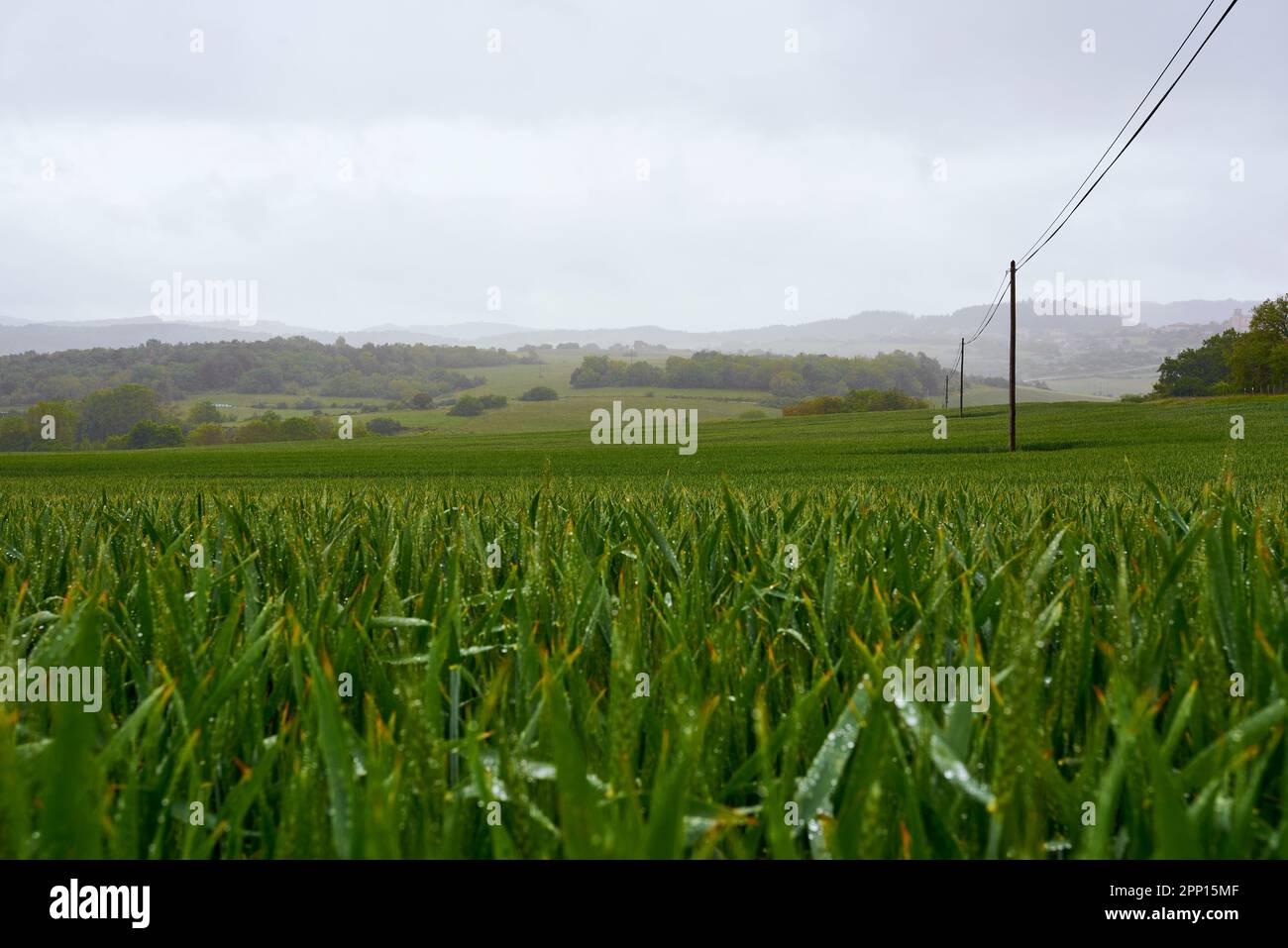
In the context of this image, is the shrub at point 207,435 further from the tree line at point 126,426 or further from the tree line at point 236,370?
the tree line at point 236,370

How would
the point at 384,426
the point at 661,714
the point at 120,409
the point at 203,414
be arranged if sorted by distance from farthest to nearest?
1. the point at 203,414
2. the point at 120,409
3. the point at 384,426
4. the point at 661,714

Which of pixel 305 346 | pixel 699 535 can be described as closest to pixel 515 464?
pixel 699 535

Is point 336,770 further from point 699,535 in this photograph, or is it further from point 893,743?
point 699,535

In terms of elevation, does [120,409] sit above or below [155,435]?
above

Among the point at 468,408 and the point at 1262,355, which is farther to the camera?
the point at 468,408

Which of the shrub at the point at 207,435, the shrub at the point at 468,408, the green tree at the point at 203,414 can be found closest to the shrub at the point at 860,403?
the shrub at the point at 468,408

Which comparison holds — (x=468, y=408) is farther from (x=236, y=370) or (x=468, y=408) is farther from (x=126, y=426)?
(x=236, y=370)

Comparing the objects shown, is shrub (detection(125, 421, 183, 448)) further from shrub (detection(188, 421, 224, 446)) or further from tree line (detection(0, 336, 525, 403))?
tree line (detection(0, 336, 525, 403))

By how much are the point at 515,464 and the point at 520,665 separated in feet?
111

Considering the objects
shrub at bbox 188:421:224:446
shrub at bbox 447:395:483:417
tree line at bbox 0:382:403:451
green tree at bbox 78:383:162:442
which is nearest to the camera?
tree line at bbox 0:382:403:451

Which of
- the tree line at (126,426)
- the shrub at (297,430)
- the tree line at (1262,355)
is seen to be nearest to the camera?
the tree line at (1262,355)

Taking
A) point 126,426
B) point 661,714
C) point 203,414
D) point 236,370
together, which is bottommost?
point 661,714

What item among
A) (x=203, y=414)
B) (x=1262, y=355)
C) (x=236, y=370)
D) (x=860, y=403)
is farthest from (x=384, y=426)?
(x=1262, y=355)

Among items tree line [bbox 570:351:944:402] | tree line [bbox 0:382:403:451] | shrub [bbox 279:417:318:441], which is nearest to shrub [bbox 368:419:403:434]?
tree line [bbox 0:382:403:451]
